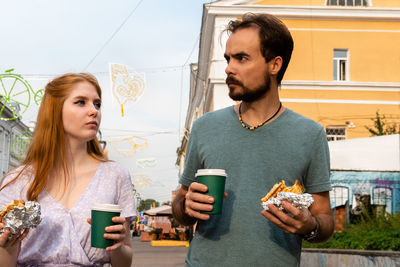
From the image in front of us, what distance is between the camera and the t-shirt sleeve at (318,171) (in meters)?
2.49

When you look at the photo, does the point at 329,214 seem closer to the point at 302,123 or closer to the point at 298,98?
the point at 302,123

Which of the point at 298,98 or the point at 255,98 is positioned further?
the point at 298,98

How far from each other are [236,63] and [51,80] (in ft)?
3.76

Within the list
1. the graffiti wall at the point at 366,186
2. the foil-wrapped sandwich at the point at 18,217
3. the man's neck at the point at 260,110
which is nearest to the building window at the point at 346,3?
the graffiti wall at the point at 366,186

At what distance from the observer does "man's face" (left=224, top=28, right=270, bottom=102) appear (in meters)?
2.56

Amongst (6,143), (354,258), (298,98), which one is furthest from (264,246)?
(6,143)

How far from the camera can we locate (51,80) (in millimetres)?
2994

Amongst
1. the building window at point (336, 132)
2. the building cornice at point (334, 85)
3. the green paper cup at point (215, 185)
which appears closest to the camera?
the green paper cup at point (215, 185)

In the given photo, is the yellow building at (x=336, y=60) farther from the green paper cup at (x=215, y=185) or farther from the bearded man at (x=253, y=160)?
the green paper cup at (x=215, y=185)

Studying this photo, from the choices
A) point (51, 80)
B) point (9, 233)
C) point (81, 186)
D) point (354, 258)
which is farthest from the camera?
point (354, 258)

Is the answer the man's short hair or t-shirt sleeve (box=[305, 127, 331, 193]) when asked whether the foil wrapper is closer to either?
t-shirt sleeve (box=[305, 127, 331, 193])

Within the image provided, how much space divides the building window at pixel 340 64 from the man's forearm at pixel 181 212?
21.1m

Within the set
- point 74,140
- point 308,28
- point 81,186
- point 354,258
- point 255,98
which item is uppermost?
point 308,28

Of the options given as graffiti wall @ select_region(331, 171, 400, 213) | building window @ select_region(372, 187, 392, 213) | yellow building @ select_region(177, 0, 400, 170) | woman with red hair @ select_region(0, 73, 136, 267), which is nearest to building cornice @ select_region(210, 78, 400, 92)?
yellow building @ select_region(177, 0, 400, 170)
